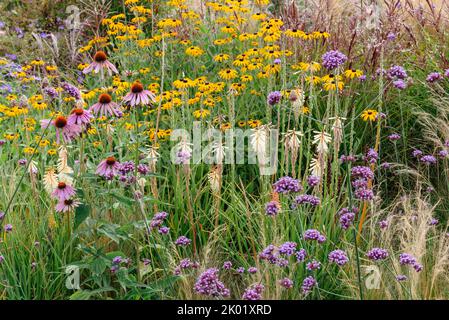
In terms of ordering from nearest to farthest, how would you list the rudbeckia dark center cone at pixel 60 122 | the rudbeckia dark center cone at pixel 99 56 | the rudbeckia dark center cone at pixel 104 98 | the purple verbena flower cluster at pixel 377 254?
the purple verbena flower cluster at pixel 377 254, the rudbeckia dark center cone at pixel 60 122, the rudbeckia dark center cone at pixel 104 98, the rudbeckia dark center cone at pixel 99 56

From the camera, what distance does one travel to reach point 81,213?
333cm

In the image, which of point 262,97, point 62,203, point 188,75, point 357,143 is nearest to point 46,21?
point 188,75

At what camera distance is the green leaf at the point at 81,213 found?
3302mm

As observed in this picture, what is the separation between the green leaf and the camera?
10.8 feet

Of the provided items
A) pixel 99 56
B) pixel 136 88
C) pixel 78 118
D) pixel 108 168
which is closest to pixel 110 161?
pixel 108 168

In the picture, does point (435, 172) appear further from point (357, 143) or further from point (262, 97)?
point (262, 97)

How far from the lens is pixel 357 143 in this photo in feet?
17.0

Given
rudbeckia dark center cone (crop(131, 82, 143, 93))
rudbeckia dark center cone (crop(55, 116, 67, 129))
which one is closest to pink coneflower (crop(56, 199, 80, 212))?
rudbeckia dark center cone (crop(55, 116, 67, 129))

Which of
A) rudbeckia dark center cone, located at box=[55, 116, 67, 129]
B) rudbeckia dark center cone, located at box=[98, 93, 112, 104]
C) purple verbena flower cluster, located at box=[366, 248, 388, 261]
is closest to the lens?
purple verbena flower cluster, located at box=[366, 248, 388, 261]

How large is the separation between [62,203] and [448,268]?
7.52ft

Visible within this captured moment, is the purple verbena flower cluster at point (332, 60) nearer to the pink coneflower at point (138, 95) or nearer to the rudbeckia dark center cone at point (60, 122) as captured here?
the pink coneflower at point (138, 95)

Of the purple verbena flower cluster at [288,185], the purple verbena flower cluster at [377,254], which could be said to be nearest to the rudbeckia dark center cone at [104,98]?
the purple verbena flower cluster at [288,185]

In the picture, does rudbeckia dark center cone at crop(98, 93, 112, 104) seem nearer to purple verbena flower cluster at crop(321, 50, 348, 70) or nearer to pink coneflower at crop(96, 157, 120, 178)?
pink coneflower at crop(96, 157, 120, 178)
